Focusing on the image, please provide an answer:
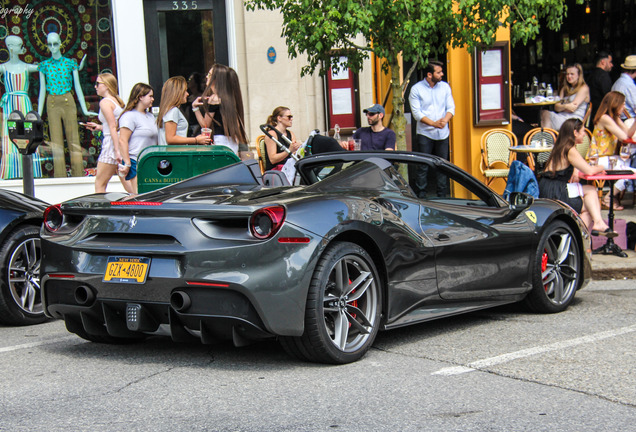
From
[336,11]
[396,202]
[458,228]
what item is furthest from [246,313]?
[336,11]

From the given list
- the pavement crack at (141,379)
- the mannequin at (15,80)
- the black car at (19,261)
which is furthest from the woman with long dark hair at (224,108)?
the mannequin at (15,80)

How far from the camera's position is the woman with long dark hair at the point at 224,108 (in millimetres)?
8938

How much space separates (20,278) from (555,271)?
4.06 m

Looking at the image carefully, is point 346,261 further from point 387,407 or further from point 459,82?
point 459,82

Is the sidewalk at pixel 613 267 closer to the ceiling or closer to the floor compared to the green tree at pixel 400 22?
closer to the floor

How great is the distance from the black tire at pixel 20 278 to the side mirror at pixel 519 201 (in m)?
3.55

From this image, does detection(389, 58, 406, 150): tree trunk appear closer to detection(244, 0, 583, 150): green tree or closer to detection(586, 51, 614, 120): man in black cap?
detection(244, 0, 583, 150): green tree

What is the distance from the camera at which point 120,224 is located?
493 cm

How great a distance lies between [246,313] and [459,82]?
9805 mm

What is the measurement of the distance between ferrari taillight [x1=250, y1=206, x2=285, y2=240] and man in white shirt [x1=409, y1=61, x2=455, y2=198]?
25.4ft

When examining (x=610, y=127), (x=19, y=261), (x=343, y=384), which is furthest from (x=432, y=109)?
(x=343, y=384)

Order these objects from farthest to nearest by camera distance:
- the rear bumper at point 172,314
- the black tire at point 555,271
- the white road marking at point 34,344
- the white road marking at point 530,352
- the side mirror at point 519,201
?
the black tire at point 555,271 < the side mirror at point 519,201 < the white road marking at point 34,344 < the white road marking at point 530,352 < the rear bumper at point 172,314

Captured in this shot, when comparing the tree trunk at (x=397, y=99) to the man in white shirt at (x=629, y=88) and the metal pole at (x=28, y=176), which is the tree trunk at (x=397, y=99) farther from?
the man in white shirt at (x=629, y=88)

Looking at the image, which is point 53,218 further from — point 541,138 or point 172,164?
point 541,138
